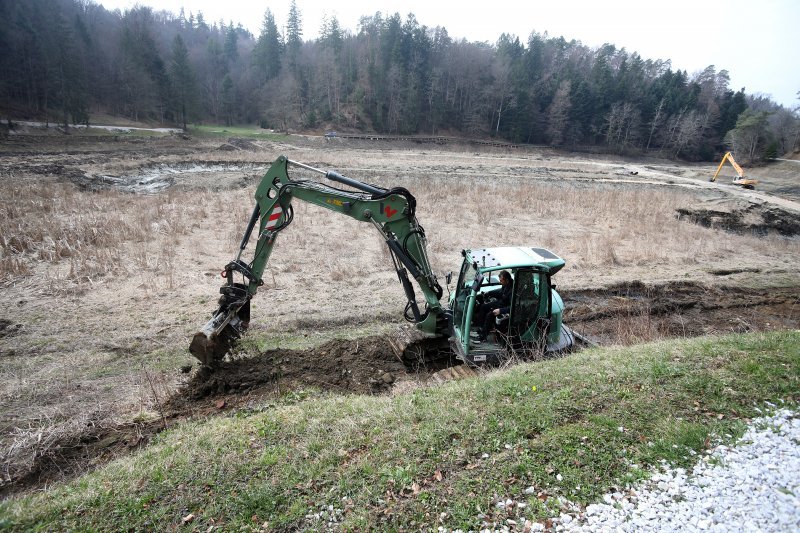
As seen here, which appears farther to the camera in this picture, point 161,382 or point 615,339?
point 615,339

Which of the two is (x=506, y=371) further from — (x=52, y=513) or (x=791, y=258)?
Result: (x=791, y=258)

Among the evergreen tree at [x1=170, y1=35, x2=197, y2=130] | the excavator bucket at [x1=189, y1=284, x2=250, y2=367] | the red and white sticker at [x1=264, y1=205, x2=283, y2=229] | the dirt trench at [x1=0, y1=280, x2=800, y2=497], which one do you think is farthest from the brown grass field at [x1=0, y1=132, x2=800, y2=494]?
the evergreen tree at [x1=170, y1=35, x2=197, y2=130]

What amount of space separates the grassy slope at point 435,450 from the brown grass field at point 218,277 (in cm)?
162

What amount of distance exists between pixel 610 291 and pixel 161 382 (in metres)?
12.5

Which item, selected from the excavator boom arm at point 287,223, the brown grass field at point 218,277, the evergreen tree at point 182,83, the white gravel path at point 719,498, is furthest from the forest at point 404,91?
the white gravel path at point 719,498

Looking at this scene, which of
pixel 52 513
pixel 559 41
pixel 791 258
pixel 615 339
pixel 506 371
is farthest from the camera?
pixel 559 41

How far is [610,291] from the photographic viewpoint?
13531 mm

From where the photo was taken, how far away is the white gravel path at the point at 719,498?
378cm

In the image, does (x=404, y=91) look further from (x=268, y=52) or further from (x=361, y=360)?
(x=361, y=360)

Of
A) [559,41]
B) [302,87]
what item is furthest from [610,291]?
[559,41]

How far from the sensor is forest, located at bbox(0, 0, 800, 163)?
66062mm

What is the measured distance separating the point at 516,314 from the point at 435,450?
3.32m

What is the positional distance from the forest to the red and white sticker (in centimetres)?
6361

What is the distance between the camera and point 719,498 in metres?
4.02
